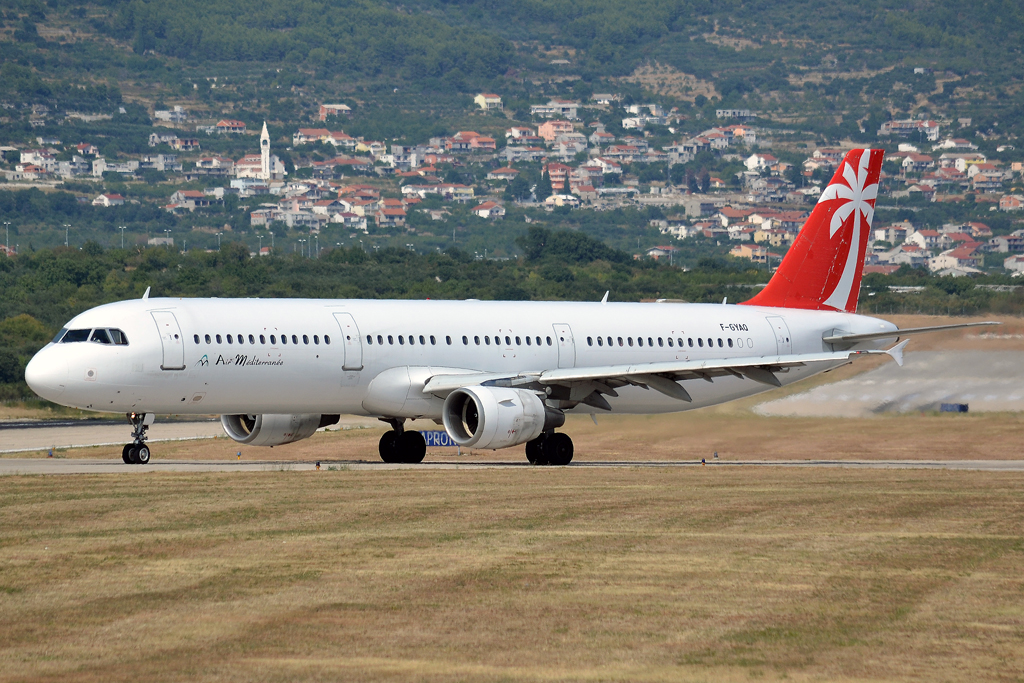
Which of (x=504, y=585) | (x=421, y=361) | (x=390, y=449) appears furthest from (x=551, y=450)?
(x=504, y=585)

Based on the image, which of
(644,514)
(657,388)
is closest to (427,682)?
(644,514)

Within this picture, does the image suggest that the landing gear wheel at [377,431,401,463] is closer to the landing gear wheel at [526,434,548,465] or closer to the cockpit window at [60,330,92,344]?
the landing gear wheel at [526,434,548,465]

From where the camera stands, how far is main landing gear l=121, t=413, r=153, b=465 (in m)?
37.0

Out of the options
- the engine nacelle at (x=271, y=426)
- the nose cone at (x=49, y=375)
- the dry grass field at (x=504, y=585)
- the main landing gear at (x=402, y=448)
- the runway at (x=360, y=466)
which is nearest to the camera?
the dry grass field at (x=504, y=585)

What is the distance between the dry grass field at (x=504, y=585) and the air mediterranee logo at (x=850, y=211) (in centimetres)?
2159

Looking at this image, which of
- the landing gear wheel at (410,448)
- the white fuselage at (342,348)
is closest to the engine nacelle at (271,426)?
the white fuselage at (342,348)

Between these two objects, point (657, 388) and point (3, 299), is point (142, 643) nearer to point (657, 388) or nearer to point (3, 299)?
point (657, 388)

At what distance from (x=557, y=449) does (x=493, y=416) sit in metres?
3.81

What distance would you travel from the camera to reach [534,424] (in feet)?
125

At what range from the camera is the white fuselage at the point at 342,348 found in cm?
3584

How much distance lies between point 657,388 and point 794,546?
19.4 metres

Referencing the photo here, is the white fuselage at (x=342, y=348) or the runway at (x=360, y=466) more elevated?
the white fuselage at (x=342, y=348)

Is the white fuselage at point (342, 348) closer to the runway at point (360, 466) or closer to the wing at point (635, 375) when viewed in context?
the wing at point (635, 375)

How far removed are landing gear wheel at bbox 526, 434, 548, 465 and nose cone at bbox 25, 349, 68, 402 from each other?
1181 cm
